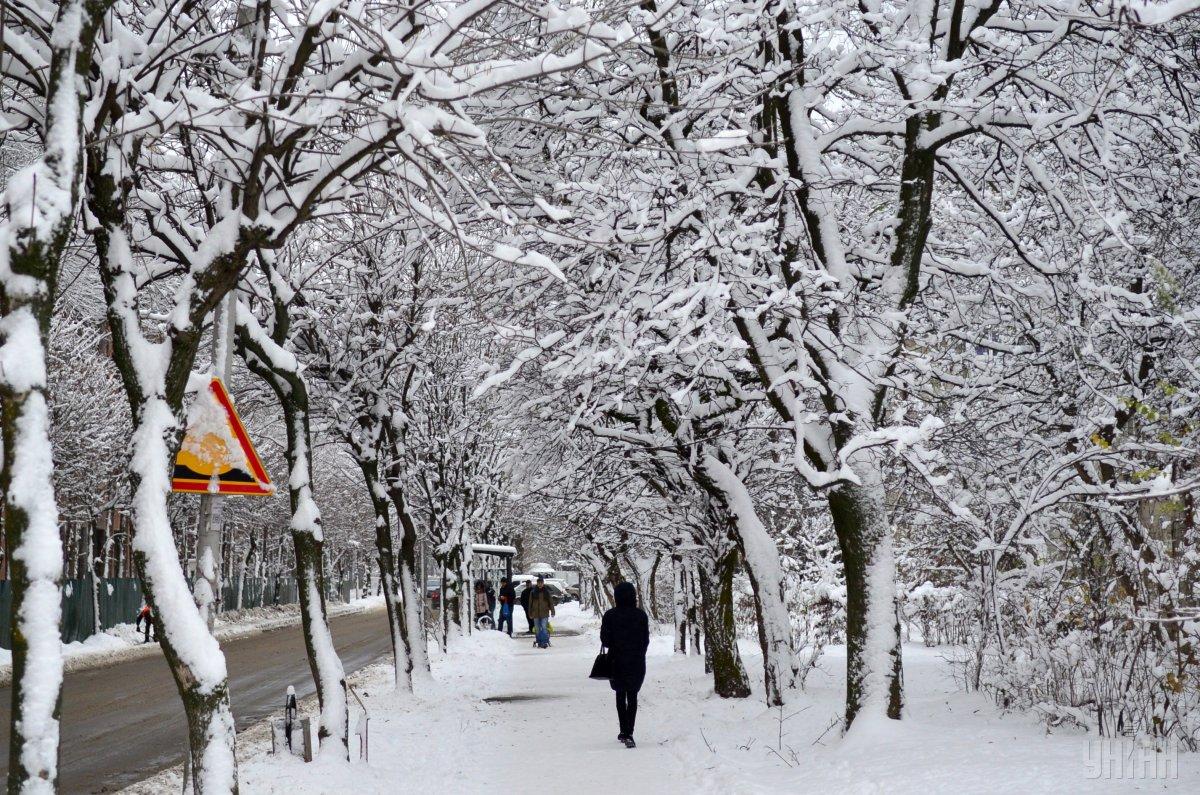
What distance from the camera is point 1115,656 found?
7.99 m

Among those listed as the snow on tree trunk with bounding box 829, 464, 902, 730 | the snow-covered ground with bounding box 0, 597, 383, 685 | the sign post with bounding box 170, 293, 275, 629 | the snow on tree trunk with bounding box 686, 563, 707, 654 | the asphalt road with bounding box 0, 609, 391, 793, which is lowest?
the snow-covered ground with bounding box 0, 597, 383, 685

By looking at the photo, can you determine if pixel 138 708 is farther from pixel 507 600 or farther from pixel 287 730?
pixel 507 600

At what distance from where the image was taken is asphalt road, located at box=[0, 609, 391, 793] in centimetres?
1088

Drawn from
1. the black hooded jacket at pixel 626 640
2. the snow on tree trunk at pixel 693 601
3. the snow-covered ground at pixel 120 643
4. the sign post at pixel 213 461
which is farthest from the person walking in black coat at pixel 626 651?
the snow on tree trunk at pixel 693 601

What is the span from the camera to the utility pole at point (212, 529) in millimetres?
5680

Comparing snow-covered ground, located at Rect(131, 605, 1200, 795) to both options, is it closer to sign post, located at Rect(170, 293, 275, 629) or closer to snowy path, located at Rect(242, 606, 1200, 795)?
snowy path, located at Rect(242, 606, 1200, 795)

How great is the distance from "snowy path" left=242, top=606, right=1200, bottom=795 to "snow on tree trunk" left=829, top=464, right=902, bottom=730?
0.94 feet

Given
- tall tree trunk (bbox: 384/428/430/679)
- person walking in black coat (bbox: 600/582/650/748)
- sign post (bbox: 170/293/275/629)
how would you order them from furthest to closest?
tall tree trunk (bbox: 384/428/430/679)
person walking in black coat (bbox: 600/582/650/748)
sign post (bbox: 170/293/275/629)

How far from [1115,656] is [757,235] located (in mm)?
4325

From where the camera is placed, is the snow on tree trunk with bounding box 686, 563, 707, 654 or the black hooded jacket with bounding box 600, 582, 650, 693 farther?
the snow on tree trunk with bounding box 686, 563, 707, 654

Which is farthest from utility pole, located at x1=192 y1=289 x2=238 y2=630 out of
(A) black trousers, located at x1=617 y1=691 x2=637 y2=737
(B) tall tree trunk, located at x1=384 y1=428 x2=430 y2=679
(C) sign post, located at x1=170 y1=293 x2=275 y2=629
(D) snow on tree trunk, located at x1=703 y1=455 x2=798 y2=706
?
(B) tall tree trunk, located at x1=384 y1=428 x2=430 y2=679

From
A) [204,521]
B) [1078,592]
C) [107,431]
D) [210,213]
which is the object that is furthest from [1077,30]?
[107,431]

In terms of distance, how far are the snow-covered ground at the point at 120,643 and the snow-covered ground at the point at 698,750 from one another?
283 inches

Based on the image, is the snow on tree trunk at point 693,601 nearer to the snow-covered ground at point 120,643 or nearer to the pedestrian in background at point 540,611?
the pedestrian in background at point 540,611
